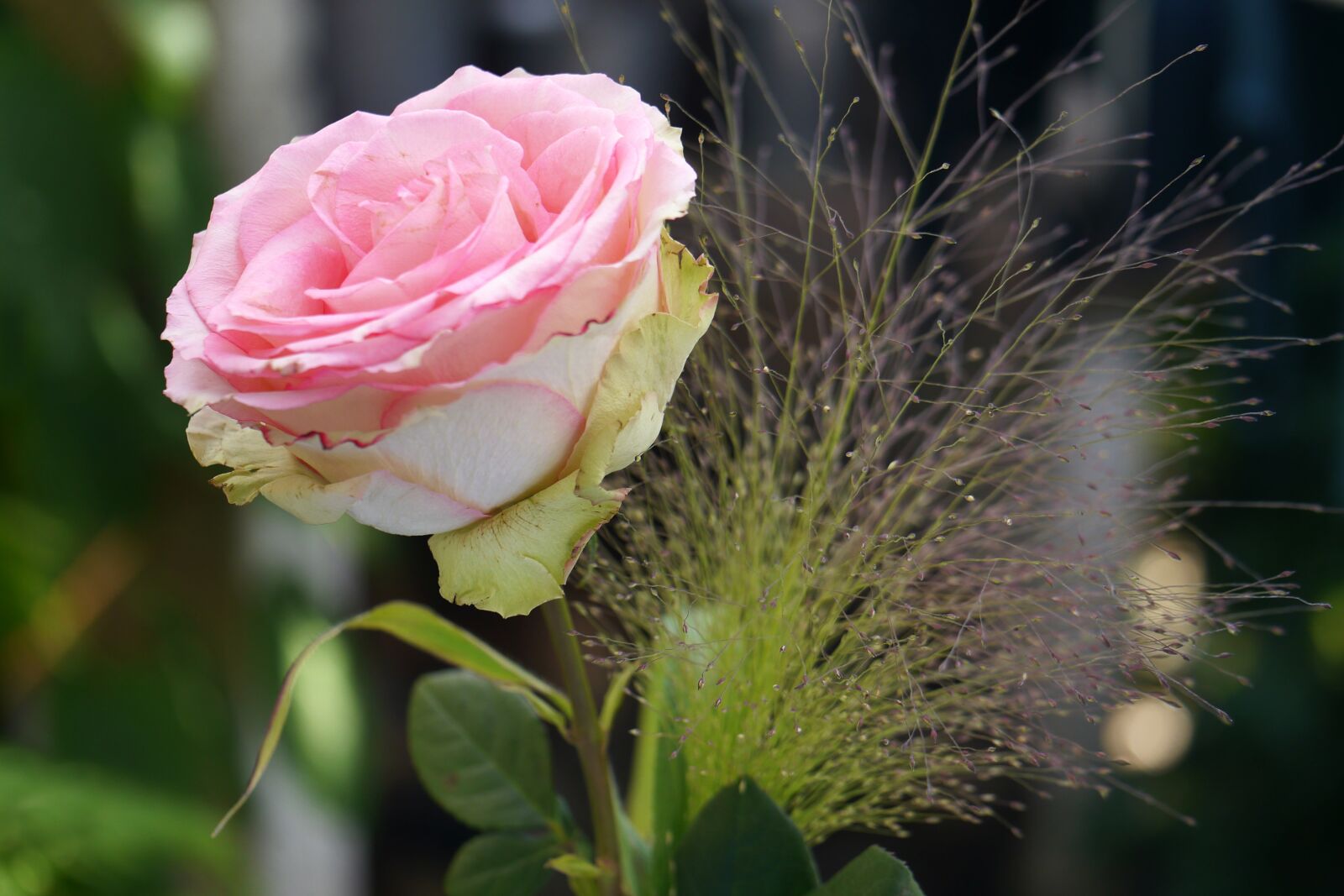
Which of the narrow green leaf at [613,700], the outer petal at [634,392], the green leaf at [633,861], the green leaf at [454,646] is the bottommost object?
the green leaf at [633,861]

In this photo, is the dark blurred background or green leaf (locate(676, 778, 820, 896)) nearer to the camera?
green leaf (locate(676, 778, 820, 896))

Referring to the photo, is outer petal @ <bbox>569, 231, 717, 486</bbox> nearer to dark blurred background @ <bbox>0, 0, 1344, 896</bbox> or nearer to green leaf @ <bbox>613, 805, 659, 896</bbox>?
green leaf @ <bbox>613, 805, 659, 896</bbox>

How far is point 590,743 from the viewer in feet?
0.80

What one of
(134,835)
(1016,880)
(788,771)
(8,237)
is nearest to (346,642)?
(134,835)

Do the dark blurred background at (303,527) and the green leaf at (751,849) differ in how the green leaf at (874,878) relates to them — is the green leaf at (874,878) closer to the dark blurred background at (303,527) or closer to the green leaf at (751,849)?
the green leaf at (751,849)

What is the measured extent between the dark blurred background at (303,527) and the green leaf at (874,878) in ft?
2.14

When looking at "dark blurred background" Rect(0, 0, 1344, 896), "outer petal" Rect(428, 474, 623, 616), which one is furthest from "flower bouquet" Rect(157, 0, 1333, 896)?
"dark blurred background" Rect(0, 0, 1344, 896)

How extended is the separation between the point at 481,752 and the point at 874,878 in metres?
0.10

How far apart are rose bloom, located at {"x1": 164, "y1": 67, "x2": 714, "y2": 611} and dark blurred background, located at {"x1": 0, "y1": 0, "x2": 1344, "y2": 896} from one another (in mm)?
718

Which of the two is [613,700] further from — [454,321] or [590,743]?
[454,321]

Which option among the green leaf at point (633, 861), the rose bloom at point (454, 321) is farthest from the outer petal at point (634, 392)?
the green leaf at point (633, 861)

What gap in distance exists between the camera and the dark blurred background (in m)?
0.90

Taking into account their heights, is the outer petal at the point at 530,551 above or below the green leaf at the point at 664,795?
above

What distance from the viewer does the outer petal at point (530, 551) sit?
0.62ft
